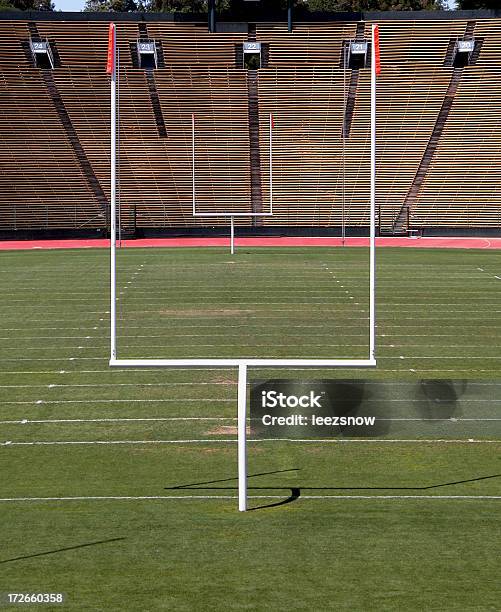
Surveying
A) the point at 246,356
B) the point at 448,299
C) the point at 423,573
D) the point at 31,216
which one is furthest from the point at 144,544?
the point at 31,216

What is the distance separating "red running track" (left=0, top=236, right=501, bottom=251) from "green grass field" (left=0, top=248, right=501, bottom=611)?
16277mm

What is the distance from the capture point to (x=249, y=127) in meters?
44.6

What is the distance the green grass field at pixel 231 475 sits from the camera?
27.3ft

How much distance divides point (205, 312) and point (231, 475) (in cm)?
1235

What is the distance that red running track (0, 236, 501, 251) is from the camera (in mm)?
39812

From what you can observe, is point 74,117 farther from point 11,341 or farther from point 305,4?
point 305,4

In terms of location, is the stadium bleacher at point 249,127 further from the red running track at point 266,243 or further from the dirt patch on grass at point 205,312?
the dirt patch on grass at point 205,312

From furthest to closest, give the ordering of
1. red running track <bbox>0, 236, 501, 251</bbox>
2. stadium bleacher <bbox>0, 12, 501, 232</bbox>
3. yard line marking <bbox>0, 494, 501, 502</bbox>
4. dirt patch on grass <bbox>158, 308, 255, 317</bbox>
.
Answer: stadium bleacher <bbox>0, 12, 501, 232</bbox> → red running track <bbox>0, 236, 501, 251</bbox> → dirt patch on grass <bbox>158, 308, 255, 317</bbox> → yard line marking <bbox>0, 494, 501, 502</bbox>

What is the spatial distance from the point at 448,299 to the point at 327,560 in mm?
17252

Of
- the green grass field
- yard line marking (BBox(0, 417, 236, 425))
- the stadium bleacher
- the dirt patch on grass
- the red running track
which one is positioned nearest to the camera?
the green grass field

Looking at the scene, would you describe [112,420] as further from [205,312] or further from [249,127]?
[249,127]

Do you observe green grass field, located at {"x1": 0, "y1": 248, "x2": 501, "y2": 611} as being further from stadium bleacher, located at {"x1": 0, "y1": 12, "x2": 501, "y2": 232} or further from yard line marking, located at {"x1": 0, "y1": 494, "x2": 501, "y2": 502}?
stadium bleacher, located at {"x1": 0, "y1": 12, "x2": 501, "y2": 232}

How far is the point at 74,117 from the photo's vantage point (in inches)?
1807

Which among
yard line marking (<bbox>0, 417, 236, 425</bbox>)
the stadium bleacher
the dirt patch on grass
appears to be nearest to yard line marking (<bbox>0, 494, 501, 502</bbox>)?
yard line marking (<bbox>0, 417, 236, 425</bbox>)
